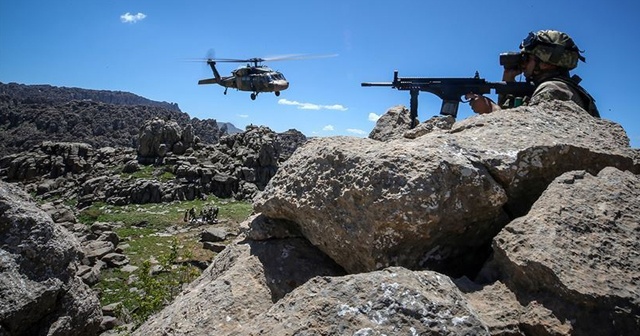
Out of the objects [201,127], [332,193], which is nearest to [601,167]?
[332,193]

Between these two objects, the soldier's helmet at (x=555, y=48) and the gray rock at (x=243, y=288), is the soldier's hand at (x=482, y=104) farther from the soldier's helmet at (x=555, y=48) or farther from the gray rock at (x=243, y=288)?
the gray rock at (x=243, y=288)

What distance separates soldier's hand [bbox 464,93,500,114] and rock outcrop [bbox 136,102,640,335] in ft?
7.25

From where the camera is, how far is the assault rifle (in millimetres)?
7371

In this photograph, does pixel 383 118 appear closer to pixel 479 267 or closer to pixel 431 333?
pixel 479 267

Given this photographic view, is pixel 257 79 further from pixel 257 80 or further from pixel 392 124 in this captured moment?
pixel 392 124

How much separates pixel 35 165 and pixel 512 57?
76.1 metres

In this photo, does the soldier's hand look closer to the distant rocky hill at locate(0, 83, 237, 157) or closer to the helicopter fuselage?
the helicopter fuselage

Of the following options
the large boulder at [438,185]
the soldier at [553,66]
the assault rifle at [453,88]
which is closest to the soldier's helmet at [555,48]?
the soldier at [553,66]

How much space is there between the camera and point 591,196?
3.93 m

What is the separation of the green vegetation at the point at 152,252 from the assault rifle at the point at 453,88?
7.53 m

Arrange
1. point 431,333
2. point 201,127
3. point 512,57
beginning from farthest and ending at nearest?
point 201,127 < point 512,57 < point 431,333

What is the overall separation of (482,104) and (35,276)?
8398 millimetres

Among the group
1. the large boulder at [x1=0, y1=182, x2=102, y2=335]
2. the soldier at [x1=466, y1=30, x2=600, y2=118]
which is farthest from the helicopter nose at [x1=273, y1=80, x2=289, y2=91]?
the soldier at [x1=466, y1=30, x2=600, y2=118]

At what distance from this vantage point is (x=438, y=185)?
402cm
